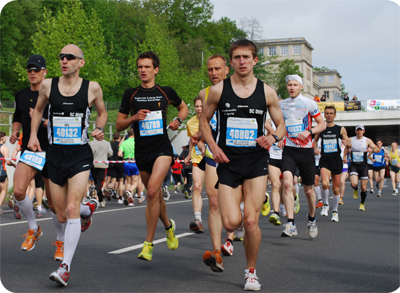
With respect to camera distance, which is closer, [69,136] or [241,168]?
[241,168]

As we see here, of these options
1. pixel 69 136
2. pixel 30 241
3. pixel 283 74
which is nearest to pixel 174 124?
pixel 69 136

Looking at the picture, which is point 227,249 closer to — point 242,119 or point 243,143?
point 243,143

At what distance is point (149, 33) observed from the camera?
4281 cm

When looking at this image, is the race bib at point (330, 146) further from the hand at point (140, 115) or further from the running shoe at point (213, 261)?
the running shoe at point (213, 261)

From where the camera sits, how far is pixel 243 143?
538 centimetres

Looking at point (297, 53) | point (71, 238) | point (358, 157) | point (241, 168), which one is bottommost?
point (71, 238)

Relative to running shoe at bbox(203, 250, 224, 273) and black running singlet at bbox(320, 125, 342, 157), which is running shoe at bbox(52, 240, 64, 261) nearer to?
running shoe at bbox(203, 250, 224, 273)

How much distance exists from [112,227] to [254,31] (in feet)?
197

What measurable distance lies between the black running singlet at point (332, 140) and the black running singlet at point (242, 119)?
23.0ft

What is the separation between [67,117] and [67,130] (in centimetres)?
14

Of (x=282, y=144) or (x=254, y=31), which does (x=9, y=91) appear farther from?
(x=282, y=144)

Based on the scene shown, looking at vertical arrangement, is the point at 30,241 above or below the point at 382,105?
below

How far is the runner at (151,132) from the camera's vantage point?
6.52m

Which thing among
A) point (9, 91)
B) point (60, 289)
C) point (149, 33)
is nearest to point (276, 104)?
point (60, 289)
